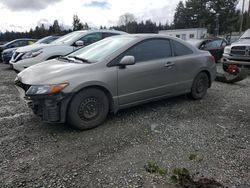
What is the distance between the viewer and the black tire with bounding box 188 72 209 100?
5.23 m

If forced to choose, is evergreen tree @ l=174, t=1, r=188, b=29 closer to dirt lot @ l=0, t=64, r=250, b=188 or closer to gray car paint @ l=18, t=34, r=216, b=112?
gray car paint @ l=18, t=34, r=216, b=112

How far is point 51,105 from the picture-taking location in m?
3.36

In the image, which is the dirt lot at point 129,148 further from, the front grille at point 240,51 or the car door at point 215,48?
the car door at point 215,48

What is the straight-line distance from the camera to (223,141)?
341 centimetres

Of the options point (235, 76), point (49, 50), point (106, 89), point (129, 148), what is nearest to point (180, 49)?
point (106, 89)

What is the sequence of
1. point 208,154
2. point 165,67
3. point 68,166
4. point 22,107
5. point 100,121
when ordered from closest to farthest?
point 68,166
point 208,154
point 100,121
point 165,67
point 22,107

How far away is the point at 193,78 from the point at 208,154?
2383 mm

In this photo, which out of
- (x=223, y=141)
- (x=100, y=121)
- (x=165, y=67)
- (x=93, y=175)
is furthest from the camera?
(x=165, y=67)

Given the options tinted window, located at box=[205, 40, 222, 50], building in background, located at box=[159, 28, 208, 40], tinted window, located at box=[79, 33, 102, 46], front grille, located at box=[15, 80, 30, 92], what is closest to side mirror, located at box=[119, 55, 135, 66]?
front grille, located at box=[15, 80, 30, 92]

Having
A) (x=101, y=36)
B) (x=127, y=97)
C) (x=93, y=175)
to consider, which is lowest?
(x=93, y=175)

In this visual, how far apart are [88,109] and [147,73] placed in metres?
1.30

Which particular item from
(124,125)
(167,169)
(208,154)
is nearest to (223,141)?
(208,154)

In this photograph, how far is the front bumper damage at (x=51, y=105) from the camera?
131 inches

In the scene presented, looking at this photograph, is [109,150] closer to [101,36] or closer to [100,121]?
[100,121]
